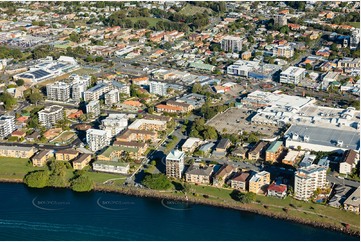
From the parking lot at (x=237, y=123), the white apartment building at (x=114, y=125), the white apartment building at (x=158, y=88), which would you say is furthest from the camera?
the white apartment building at (x=158, y=88)

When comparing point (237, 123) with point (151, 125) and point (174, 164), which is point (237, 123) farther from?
point (174, 164)

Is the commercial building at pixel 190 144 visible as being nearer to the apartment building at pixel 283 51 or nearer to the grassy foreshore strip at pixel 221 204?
the grassy foreshore strip at pixel 221 204

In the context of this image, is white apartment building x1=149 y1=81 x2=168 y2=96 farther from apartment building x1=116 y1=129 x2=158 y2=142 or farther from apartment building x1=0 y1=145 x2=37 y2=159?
apartment building x1=0 y1=145 x2=37 y2=159

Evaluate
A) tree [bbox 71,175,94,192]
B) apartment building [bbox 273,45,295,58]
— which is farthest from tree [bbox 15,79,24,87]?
apartment building [bbox 273,45,295,58]

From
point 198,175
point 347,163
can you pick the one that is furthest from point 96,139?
point 347,163

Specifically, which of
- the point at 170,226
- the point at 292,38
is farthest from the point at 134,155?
the point at 292,38

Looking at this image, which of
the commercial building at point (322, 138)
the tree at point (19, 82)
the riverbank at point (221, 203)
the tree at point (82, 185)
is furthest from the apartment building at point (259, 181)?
the tree at point (19, 82)

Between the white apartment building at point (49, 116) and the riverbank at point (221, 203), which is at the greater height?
the white apartment building at point (49, 116)
